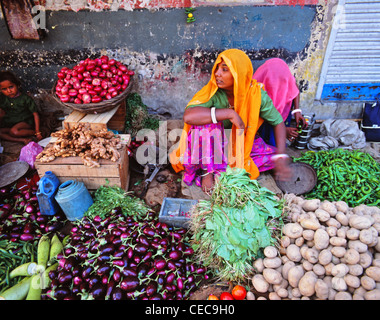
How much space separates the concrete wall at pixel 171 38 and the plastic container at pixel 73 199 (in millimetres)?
2445

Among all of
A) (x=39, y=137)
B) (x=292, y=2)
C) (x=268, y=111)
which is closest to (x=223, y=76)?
(x=268, y=111)

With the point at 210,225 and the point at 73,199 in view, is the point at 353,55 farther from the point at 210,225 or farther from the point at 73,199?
the point at 73,199

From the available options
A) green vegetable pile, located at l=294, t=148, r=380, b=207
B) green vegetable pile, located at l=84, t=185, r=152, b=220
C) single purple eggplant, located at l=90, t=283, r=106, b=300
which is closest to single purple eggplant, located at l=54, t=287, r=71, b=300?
single purple eggplant, located at l=90, t=283, r=106, b=300

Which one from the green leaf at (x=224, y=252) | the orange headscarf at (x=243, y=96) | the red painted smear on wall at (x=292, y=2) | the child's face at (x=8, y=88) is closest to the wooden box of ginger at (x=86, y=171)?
the orange headscarf at (x=243, y=96)

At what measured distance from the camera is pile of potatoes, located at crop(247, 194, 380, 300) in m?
1.89

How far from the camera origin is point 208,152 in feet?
10.4

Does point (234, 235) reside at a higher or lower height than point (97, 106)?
lower

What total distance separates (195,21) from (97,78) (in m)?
1.83

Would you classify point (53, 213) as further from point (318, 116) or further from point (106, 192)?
point (318, 116)

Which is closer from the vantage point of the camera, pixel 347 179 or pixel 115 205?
pixel 115 205

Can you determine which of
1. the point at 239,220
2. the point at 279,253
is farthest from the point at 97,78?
the point at 279,253

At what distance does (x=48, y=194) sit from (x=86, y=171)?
0.49m

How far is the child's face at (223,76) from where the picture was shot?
8.75 feet

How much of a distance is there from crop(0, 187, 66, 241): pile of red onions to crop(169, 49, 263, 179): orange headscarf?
5.63 ft
